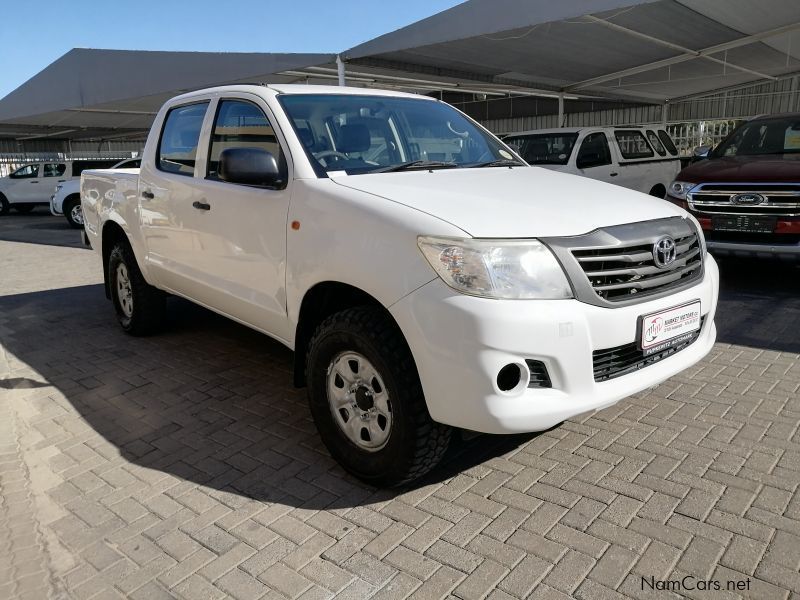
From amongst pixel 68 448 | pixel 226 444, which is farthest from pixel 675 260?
pixel 68 448

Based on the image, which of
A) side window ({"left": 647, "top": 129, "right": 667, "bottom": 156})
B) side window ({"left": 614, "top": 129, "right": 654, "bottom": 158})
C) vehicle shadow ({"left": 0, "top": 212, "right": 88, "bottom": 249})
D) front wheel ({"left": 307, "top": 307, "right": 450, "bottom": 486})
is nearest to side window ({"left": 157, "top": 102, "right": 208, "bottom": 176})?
front wheel ({"left": 307, "top": 307, "right": 450, "bottom": 486})

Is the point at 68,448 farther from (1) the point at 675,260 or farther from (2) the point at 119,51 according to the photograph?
(2) the point at 119,51

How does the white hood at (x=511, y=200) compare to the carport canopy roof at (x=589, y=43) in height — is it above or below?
below

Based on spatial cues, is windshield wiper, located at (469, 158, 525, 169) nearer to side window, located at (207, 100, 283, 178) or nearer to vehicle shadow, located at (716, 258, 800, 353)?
side window, located at (207, 100, 283, 178)

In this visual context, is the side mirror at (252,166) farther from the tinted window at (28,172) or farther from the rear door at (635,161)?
the tinted window at (28,172)

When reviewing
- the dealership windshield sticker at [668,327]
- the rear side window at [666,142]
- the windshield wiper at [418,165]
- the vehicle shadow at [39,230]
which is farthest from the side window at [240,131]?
the vehicle shadow at [39,230]

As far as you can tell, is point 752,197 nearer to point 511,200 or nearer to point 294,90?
point 511,200

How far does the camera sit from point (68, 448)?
3463mm

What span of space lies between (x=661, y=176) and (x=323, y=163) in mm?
9192

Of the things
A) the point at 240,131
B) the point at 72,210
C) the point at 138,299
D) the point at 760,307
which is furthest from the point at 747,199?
the point at 72,210

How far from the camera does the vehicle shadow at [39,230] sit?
13547 millimetres

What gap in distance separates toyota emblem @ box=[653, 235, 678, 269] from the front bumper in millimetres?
371

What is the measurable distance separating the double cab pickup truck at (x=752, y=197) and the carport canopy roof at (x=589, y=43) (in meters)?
2.32

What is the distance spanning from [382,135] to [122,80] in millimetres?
13892
